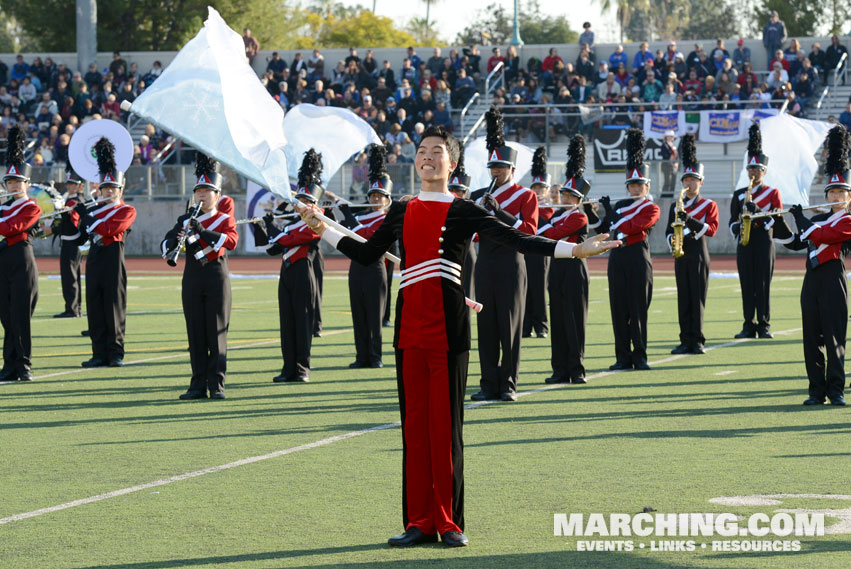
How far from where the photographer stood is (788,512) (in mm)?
6523

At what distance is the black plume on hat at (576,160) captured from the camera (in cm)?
1240

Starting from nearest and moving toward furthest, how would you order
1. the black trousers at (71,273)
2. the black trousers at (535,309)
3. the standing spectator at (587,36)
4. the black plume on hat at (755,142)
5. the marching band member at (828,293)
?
the marching band member at (828,293)
the black plume on hat at (755,142)
the black trousers at (535,309)
the black trousers at (71,273)
the standing spectator at (587,36)

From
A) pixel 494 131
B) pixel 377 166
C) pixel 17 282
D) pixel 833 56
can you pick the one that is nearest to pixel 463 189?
pixel 377 166

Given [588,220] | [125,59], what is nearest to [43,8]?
[125,59]

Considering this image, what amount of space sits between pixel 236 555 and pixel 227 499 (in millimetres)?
1184

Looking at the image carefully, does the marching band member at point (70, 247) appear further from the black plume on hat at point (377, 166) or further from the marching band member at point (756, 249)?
the marching band member at point (756, 249)

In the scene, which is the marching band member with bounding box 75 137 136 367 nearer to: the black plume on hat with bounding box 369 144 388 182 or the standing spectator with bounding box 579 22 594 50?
the black plume on hat with bounding box 369 144 388 182

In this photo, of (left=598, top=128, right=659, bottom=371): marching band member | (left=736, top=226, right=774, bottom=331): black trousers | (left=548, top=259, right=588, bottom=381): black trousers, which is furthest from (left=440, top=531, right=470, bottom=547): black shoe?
(left=736, top=226, right=774, bottom=331): black trousers

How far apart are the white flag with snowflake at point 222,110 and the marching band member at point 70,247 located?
1052 cm

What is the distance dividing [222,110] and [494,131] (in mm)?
4589

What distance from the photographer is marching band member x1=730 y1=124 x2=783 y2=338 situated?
15.1 meters

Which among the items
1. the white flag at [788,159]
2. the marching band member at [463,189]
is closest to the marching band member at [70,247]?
the marching band member at [463,189]

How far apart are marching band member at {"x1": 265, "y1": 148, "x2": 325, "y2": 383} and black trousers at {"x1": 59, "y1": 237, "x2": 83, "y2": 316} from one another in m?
6.28

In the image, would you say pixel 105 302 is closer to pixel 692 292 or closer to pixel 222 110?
pixel 692 292
